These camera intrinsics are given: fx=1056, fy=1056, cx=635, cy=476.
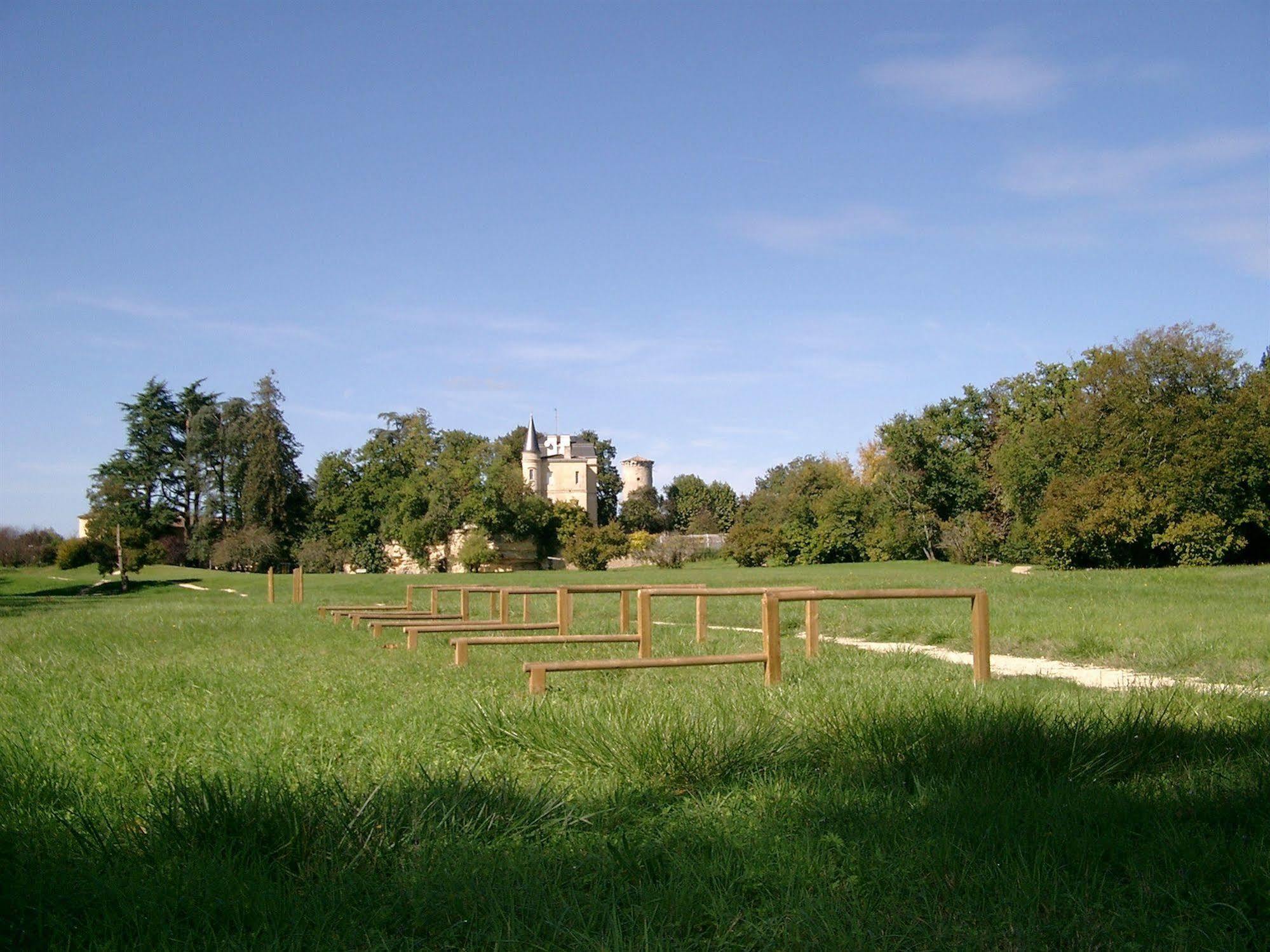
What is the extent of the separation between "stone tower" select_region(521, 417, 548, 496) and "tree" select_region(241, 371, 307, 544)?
105 feet

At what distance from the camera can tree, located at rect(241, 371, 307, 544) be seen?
74438 mm

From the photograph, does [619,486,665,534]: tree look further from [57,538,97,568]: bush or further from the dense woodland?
[57,538,97,568]: bush

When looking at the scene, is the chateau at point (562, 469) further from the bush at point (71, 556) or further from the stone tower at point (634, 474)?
the bush at point (71, 556)

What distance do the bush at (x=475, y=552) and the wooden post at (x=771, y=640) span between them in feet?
207

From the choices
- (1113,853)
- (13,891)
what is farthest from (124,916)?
(1113,853)

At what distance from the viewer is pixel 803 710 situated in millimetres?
6512

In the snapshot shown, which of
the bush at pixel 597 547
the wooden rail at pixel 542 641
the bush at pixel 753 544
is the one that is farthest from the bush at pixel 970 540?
the wooden rail at pixel 542 641

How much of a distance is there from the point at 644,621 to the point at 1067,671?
4391 millimetres

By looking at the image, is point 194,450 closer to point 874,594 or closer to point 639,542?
point 639,542

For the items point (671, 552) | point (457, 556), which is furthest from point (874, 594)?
point (457, 556)

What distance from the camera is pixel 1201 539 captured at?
41344mm

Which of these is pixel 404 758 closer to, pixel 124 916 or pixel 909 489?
pixel 124 916

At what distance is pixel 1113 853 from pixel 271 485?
7665 centimetres

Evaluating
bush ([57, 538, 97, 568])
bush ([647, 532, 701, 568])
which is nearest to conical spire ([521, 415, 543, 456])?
bush ([647, 532, 701, 568])
